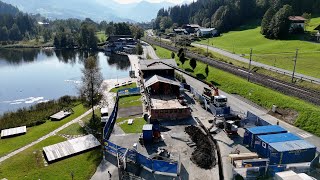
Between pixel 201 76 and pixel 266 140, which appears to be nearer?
pixel 266 140

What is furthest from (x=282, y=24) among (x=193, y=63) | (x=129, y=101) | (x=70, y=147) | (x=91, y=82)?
(x=70, y=147)

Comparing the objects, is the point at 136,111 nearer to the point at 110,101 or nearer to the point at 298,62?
the point at 110,101

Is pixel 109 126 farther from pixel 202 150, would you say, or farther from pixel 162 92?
pixel 202 150

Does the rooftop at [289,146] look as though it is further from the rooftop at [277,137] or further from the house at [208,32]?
the house at [208,32]

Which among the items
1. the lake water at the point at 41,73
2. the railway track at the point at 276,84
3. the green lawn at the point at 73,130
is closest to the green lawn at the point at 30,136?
the green lawn at the point at 73,130

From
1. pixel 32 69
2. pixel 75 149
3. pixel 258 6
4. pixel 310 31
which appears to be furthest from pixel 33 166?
pixel 258 6

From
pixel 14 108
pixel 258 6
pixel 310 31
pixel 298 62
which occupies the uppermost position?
pixel 258 6

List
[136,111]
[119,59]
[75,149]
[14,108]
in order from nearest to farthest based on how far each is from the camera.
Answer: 1. [75,149]
2. [136,111]
3. [14,108]
4. [119,59]
